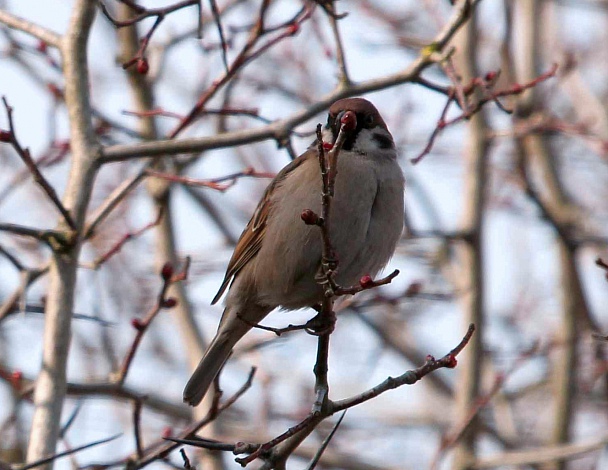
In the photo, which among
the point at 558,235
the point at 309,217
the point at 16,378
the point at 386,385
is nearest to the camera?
the point at 309,217

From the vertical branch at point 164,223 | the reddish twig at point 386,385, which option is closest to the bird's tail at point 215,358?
the vertical branch at point 164,223

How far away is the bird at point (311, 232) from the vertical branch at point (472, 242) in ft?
7.77

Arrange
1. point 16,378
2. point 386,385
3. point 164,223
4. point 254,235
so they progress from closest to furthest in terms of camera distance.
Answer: point 386,385
point 16,378
point 254,235
point 164,223

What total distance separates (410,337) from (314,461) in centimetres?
620

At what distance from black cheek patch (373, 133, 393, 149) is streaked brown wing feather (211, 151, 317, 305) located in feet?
0.93

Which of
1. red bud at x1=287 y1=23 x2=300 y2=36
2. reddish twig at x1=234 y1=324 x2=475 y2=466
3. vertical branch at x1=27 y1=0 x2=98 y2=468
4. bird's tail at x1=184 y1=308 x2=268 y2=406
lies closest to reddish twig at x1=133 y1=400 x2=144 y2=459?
vertical branch at x1=27 y1=0 x2=98 y2=468

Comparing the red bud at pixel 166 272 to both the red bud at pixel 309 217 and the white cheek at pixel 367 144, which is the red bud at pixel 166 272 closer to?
the white cheek at pixel 367 144

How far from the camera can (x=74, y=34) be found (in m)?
3.93

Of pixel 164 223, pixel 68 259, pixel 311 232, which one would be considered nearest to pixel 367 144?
pixel 311 232

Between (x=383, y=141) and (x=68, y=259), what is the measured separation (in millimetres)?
1448

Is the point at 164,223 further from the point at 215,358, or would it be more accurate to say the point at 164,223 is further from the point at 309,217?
the point at 309,217

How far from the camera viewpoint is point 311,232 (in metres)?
3.88

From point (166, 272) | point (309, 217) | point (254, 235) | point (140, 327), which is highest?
point (254, 235)

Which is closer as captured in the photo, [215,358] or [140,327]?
[140,327]
